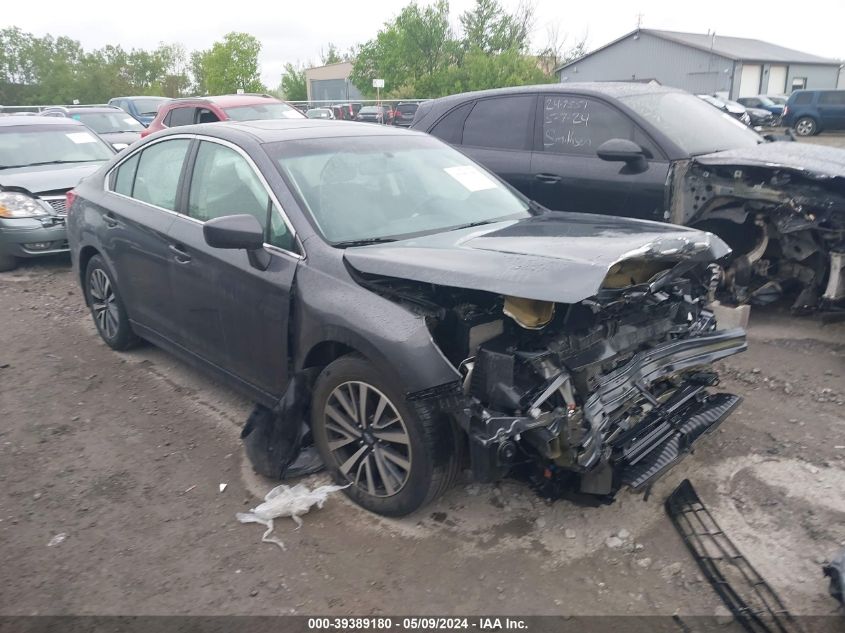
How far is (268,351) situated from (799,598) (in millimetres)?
2630

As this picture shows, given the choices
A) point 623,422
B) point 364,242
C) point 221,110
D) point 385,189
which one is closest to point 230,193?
point 385,189

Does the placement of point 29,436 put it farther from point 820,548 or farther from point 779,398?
point 779,398

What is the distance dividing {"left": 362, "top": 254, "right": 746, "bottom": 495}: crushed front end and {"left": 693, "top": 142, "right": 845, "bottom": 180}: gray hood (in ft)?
7.31

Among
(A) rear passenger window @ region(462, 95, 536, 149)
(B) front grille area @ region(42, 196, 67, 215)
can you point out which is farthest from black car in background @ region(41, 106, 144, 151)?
(A) rear passenger window @ region(462, 95, 536, 149)

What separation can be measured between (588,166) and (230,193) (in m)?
3.30

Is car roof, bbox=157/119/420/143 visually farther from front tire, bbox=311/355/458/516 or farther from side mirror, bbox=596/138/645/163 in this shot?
side mirror, bbox=596/138/645/163

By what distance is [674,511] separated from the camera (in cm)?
334

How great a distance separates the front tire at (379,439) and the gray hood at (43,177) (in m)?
6.03

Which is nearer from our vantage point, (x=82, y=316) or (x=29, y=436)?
(x=29, y=436)

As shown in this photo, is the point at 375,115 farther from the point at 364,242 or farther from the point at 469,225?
the point at 364,242

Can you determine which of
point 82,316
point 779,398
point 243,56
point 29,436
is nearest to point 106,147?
point 82,316

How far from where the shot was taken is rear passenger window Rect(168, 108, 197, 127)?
11.3 m

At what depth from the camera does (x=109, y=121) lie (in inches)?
614

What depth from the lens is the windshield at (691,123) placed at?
586cm
